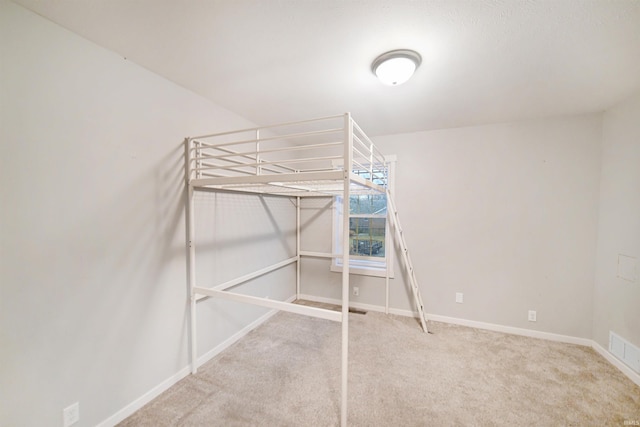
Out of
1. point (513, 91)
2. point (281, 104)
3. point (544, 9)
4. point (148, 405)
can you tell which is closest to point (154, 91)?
point (281, 104)

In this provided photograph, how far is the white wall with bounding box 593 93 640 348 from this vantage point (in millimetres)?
1943

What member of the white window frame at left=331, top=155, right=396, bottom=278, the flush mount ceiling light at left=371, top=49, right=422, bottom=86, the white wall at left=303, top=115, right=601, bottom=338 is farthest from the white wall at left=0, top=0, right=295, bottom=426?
the white wall at left=303, top=115, right=601, bottom=338

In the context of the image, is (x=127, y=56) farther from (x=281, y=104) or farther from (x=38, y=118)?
(x=281, y=104)

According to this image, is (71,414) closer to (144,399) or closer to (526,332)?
(144,399)

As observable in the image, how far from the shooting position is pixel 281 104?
2.24 metres

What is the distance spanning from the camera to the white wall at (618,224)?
1943mm

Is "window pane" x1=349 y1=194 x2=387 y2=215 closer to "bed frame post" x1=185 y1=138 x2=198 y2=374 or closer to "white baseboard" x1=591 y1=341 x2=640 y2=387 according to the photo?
"bed frame post" x1=185 y1=138 x2=198 y2=374

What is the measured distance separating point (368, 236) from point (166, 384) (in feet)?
8.75

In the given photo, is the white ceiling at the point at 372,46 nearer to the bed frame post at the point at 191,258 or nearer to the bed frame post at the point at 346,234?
the bed frame post at the point at 346,234

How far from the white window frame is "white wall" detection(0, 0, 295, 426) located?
6.63 ft

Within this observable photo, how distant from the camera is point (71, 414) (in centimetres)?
129

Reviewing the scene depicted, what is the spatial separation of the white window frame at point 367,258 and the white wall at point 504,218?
0.39 ft

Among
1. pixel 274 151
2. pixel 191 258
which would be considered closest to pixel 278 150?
pixel 274 151

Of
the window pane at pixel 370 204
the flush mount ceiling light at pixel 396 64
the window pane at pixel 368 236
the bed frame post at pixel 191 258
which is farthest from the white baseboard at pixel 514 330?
the flush mount ceiling light at pixel 396 64
